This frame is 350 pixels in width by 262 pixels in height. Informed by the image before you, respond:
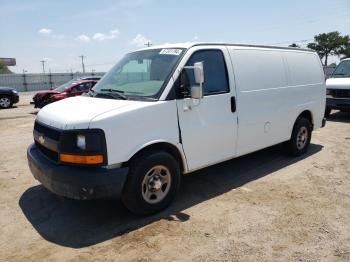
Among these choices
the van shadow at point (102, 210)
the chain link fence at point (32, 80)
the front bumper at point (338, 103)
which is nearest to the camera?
the van shadow at point (102, 210)

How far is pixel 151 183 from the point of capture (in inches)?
166

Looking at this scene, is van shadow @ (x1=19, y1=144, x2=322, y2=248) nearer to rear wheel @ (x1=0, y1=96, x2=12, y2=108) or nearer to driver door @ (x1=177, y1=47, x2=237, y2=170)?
driver door @ (x1=177, y1=47, x2=237, y2=170)

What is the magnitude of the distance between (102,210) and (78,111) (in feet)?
4.44

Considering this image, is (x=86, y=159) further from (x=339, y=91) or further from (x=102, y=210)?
(x=339, y=91)

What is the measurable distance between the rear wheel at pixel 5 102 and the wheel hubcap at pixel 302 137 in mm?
15962

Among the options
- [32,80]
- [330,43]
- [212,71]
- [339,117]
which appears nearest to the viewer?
[212,71]

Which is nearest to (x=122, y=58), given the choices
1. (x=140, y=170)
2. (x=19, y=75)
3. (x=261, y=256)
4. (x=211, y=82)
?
(x=211, y=82)

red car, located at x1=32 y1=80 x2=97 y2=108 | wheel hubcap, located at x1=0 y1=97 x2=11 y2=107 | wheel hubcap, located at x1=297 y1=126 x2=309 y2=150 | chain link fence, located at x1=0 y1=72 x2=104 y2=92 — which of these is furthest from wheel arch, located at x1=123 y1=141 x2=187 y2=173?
chain link fence, located at x1=0 y1=72 x2=104 y2=92

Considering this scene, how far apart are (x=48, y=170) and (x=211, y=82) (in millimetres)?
2372

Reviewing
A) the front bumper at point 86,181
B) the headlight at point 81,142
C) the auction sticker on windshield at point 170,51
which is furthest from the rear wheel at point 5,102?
the headlight at point 81,142

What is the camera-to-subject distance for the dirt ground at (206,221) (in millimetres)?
3514

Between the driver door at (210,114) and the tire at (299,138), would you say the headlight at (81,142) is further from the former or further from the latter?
the tire at (299,138)

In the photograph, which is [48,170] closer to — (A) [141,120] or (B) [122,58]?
(A) [141,120]

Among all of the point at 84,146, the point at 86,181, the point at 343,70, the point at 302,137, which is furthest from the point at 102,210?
the point at 343,70
